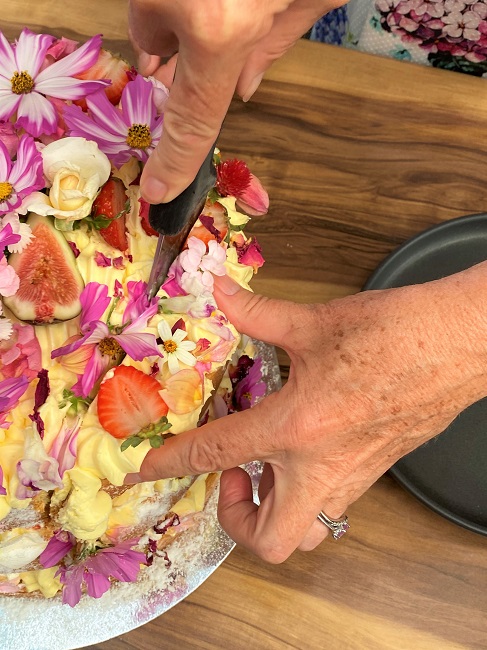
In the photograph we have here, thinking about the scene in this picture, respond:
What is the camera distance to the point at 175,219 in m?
0.58

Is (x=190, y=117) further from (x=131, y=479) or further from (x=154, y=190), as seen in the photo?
(x=131, y=479)

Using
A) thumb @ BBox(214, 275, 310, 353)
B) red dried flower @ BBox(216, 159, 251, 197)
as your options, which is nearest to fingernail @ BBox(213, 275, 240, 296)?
thumb @ BBox(214, 275, 310, 353)

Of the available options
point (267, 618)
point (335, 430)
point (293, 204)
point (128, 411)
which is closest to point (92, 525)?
point (128, 411)

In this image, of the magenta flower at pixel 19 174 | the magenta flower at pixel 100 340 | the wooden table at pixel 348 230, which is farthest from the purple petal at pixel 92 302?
the wooden table at pixel 348 230

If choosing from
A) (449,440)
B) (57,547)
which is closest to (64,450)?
(57,547)

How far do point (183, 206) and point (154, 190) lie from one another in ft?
0.21

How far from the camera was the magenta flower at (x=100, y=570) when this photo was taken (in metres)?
0.79

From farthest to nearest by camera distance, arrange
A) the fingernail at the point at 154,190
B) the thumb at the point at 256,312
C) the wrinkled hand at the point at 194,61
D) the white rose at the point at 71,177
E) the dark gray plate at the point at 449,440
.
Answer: the dark gray plate at the point at 449,440, the thumb at the point at 256,312, the white rose at the point at 71,177, the fingernail at the point at 154,190, the wrinkled hand at the point at 194,61

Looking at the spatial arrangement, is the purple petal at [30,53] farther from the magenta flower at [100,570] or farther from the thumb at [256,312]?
the magenta flower at [100,570]

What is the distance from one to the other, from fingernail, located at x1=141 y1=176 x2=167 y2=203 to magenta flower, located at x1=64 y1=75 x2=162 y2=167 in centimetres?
15

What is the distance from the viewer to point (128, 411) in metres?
0.63

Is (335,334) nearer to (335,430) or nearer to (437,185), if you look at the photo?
(335,430)

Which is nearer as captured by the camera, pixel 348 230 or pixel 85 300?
pixel 85 300

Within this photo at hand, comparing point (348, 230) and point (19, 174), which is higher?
point (19, 174)
